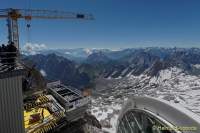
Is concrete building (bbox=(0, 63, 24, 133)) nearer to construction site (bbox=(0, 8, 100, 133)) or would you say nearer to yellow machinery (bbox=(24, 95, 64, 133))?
construction site (bbox=(0, 8, 100, 133))

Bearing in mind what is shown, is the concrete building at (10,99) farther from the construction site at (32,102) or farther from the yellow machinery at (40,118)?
the yellow machinery at (40,118)

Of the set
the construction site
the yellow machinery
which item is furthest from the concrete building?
the yellow machinery

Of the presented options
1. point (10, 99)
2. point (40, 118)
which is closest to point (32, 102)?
point (40, 118)

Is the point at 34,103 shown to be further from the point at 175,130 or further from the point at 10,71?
the point at 175,130

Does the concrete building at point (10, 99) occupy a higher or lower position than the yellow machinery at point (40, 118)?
higher

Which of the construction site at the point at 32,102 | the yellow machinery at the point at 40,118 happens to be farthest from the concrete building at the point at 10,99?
the yellow machinery at the point at 40,118

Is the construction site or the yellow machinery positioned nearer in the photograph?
the construction site

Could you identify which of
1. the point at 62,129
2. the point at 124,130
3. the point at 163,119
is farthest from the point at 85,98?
the point at 163,119

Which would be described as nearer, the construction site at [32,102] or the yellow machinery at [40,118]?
the construction site at [32,102]

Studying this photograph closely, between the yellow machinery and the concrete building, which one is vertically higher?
the concrete building

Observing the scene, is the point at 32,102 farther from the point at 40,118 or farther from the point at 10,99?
the point at 10,99

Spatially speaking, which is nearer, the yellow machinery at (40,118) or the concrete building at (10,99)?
the concrete building at (10,99)
